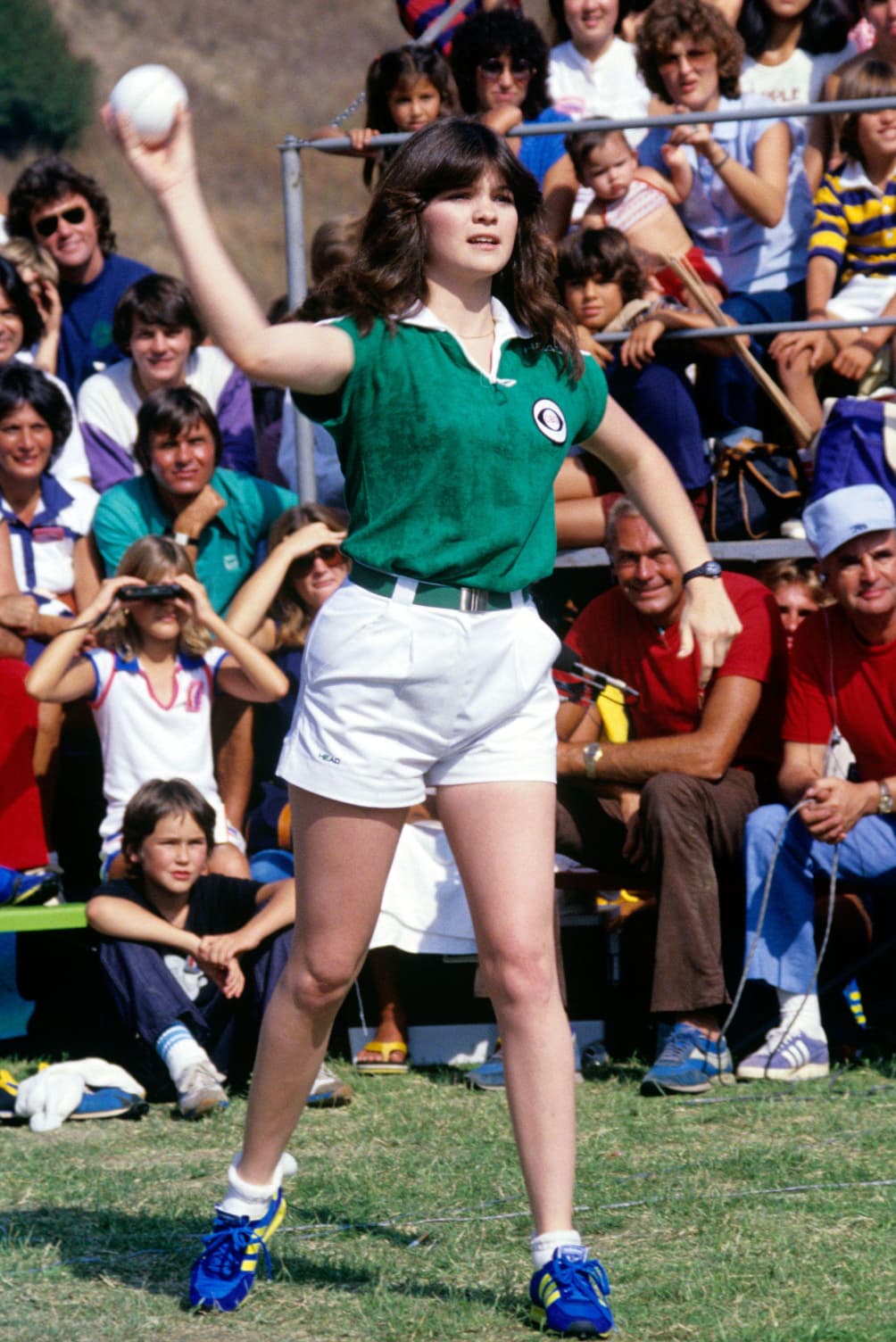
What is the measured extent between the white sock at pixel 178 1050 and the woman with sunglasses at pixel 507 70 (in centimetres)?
406

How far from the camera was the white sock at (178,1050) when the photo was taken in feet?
17.4

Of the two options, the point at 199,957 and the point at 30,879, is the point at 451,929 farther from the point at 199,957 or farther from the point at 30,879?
the point at 30,879

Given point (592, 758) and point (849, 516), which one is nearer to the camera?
point (849, 516)

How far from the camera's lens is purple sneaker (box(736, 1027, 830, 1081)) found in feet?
17.4

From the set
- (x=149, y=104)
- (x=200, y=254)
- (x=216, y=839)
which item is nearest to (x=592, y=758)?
(x=216, y=839)

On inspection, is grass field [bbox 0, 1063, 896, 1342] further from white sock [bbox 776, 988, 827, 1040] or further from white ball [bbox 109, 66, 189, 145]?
white ball [bbox 109, 66, 189, 145]

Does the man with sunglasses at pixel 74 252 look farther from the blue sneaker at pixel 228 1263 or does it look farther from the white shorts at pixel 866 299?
the blue sneaker at pixel 228 1263

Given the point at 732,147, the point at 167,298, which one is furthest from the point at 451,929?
the point at 732,147

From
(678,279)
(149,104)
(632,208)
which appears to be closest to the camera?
(149,104)

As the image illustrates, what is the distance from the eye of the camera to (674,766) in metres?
5.65

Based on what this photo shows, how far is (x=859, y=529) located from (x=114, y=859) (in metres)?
2.51

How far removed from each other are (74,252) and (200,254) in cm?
520

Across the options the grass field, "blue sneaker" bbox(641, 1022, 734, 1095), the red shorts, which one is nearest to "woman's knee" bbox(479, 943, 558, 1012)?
the grass field

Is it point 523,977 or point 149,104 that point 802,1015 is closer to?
point 523,977
